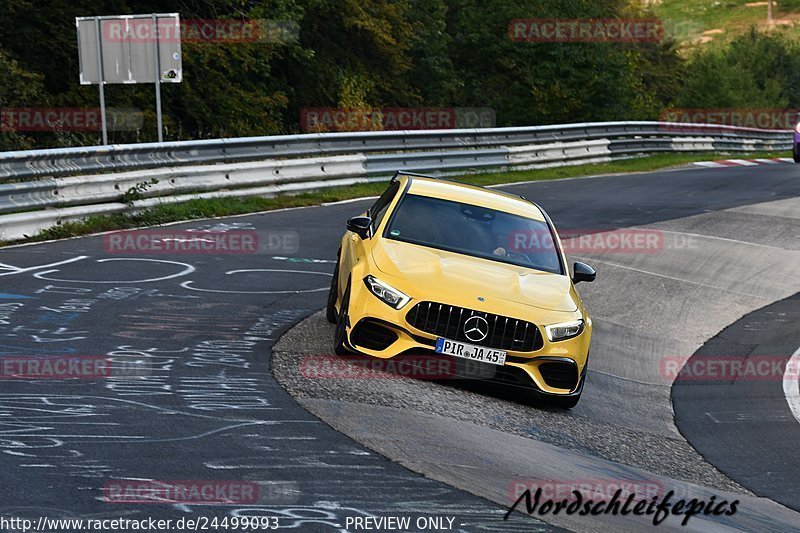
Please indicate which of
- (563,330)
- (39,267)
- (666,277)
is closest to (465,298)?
(563,330)

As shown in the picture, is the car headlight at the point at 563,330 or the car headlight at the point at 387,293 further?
the car headlight at the point at 563,330

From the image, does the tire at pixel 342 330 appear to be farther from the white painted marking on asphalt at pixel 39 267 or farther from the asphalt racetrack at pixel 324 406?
the white painted marking on asphalt at pixel 39 267

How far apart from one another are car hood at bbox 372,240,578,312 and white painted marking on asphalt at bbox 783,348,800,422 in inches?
110

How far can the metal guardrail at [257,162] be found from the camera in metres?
15.3

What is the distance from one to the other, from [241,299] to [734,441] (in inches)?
205

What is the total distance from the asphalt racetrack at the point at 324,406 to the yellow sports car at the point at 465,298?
1.13ft

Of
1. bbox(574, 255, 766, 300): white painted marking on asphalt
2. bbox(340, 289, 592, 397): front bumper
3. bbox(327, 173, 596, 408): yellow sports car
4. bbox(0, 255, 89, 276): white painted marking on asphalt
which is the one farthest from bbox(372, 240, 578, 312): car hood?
bbox(574, 255, 766, 300): white painted marking on asphalt

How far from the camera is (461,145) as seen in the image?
25.7 meters

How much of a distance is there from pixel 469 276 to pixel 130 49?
13.1 metres

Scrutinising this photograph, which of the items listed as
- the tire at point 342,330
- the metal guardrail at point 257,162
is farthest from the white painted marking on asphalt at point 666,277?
the tire at point 342,330

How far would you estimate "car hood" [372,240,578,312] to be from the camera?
898cm

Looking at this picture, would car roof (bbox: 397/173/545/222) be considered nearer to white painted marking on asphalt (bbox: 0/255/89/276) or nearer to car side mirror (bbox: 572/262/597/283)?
car side mirror (bbox: 572/262/597/283)

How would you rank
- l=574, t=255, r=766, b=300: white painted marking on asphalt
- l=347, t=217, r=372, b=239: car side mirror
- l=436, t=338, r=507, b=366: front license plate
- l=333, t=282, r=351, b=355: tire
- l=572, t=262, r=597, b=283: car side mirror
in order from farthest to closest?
1. l=574, t=255, r=766, b=300: white painted marking on asphalt
2. l=572, t=262, r=597, b=283: car side mirror
3. l=347, t=217, r=372, b=239: car side mirror
4. l=333, t=282, r=351, b=355: tire
5. l=436, t=338, r=507, b=366: front license plate

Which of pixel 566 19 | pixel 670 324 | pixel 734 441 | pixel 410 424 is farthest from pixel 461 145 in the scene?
pixel 566 19
